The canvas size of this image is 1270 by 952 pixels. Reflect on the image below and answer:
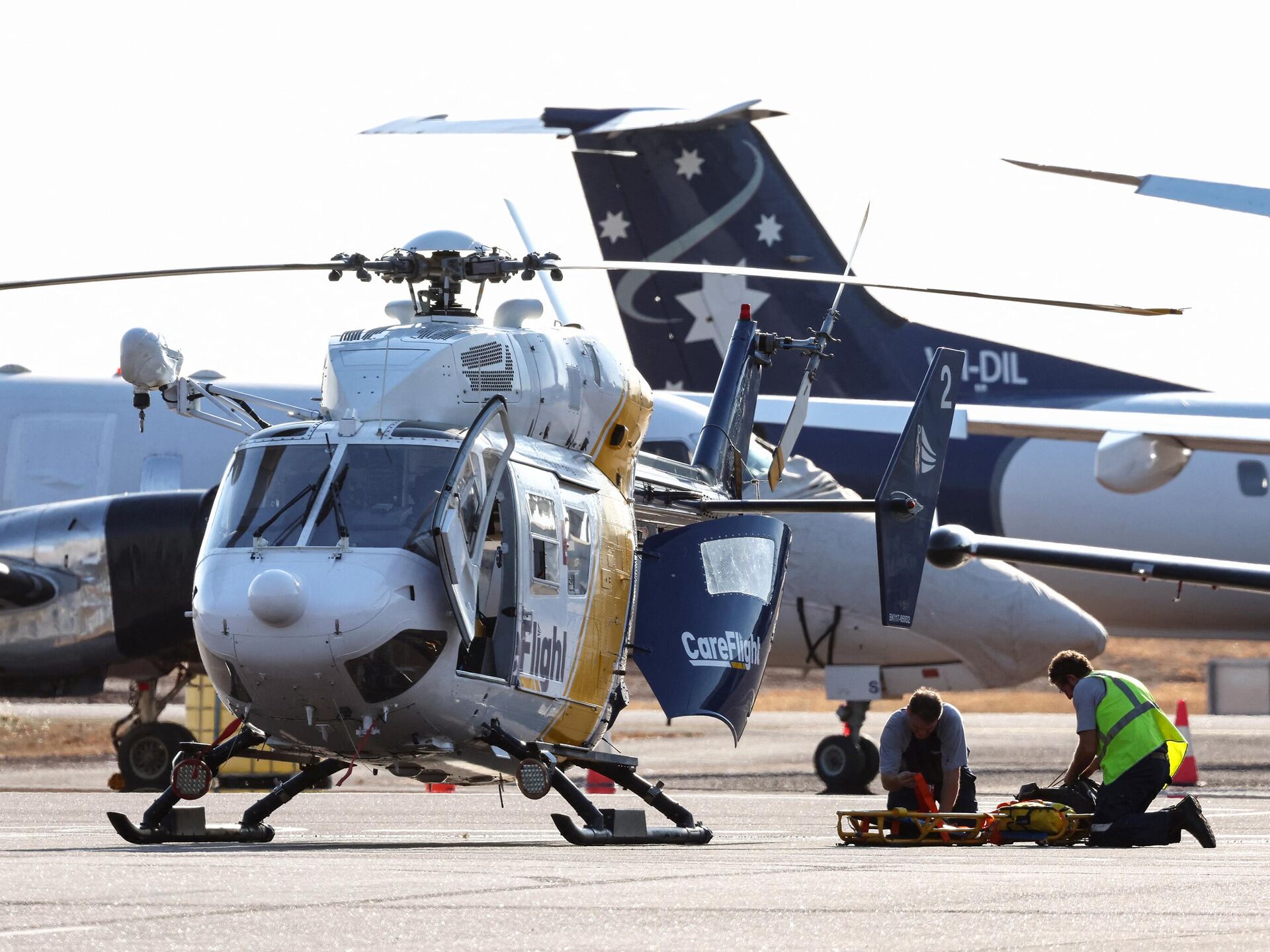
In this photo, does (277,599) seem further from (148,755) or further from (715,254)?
(715,254)

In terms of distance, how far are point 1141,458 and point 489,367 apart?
31.6 feet

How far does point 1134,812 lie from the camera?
37.2ft

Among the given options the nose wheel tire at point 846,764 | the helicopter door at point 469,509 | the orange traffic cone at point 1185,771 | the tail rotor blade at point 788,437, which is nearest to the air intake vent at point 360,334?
the helicopter door at point 469,509

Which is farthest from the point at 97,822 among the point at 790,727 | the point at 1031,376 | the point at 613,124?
the point at 790,727

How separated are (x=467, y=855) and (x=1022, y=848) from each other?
10.2ft

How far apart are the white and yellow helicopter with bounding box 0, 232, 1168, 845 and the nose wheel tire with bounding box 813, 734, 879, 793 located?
6067 millimetres

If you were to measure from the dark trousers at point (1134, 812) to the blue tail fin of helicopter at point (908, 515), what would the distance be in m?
1.96

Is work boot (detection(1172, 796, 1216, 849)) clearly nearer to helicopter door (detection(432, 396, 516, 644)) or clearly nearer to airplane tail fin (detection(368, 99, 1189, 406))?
helicopter door (detection(432, 396, 516, 644))

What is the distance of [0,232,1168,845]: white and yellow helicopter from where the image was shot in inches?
388

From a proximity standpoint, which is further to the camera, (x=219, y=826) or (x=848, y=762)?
(x=848, y=762)

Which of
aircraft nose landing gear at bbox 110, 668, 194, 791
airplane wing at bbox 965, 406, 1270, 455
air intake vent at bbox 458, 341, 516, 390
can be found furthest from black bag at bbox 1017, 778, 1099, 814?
aircraft nose landing gear at bbox 110, 668, 194, 791

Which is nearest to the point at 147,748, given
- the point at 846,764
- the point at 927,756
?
the point at 846,764

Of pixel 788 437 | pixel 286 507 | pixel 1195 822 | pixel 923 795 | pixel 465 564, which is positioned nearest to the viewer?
pixel 465 564

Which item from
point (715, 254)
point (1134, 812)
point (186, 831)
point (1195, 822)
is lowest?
point (186, 831)
